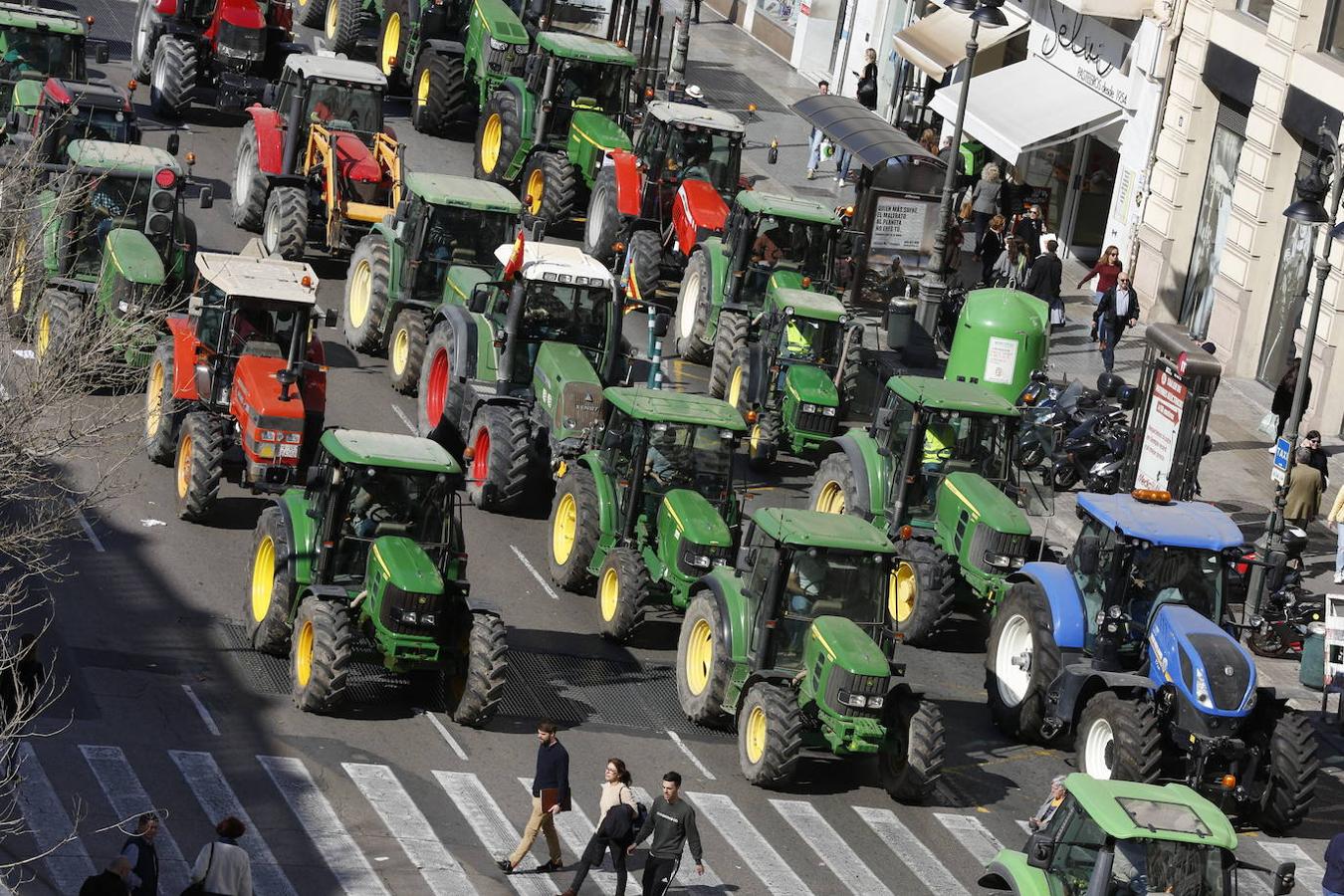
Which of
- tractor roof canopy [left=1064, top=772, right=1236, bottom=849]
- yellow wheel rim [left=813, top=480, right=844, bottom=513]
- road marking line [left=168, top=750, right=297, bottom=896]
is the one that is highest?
tractor roof canopy [left=1064, top=772, right=1236, bottom=849]

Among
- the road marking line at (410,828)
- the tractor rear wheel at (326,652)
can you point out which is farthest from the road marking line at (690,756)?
the tractor rear wheel at (326,652)

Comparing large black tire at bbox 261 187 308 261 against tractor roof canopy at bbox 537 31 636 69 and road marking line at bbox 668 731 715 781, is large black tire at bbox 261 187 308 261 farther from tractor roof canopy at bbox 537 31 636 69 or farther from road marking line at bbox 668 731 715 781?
road marking line at bbox 668 731 715 781

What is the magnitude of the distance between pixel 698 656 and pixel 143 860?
766 cm

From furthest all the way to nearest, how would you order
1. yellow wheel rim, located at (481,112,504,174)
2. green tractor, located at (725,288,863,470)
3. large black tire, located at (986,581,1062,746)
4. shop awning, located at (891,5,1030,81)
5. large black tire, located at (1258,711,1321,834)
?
1. shop awning, located at (891,5,1030,81)
2. yellow wheel rim, located at (481,112,504,174)
3. green tractor, located at (725,288,863,470)
4. large black tire, located at (986,581,1062,746)
5. large black tire, located at (1258,711,1321,834)

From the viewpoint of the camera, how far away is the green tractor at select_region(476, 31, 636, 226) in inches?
1486

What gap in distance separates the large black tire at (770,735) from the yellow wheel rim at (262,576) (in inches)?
195

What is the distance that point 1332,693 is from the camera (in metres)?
27.3

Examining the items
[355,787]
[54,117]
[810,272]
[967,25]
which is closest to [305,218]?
[54,117]

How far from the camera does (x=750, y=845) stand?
2108 centimetres

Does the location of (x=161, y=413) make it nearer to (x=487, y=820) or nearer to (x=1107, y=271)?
(x=487, y=820)

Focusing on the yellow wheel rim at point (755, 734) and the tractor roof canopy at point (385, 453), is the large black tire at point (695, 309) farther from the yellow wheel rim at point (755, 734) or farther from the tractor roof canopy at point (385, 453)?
the yellow wheel rim at point (755, 734)

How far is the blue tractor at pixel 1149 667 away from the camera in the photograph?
870 inches

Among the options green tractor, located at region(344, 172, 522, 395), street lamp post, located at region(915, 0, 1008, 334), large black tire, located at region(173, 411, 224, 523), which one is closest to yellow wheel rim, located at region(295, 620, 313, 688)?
large black tire, located at region(173, 411, 224, 523)

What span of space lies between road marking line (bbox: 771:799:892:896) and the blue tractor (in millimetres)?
2850
